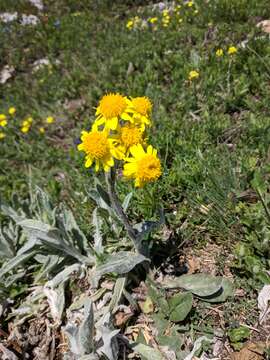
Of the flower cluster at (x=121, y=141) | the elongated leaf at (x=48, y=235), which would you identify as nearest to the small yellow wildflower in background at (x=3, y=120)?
the elongated leaf at (x=48, y=235)

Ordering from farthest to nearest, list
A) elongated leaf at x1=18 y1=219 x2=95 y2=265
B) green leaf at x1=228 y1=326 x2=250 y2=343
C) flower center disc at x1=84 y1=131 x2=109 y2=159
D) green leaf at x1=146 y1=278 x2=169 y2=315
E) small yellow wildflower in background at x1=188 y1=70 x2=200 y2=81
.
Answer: small yellow wildflower in background at x1=188 y1=70 x2=200 y2=81 < elongated leaf at x1=18 y1=219 x2=95 y2=265 < green leaf at x1=146 y1=278 x2=169 y2=315 < green leaf at x1=228 y1=326 x2=250 y2=343 < flower center disc at x1=84 y1=131 x2=109 y2=159

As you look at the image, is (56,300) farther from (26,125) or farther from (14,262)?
(26,125)

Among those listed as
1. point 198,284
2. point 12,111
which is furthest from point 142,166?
point 12,111

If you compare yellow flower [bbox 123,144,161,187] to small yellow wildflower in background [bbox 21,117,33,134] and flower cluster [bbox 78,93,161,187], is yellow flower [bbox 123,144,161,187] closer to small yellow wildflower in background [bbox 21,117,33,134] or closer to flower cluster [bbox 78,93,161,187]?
flower cluster [bbox 78,93,161,187]

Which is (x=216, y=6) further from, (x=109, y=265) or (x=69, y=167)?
(x=109, y=265)

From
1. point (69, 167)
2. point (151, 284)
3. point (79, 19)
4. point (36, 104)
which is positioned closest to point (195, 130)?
point (69, 167)

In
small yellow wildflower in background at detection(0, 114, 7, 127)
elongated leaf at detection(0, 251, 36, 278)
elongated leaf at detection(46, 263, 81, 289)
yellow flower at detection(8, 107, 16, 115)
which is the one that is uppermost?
yellow flower at detection(8, 107, 16, 115)

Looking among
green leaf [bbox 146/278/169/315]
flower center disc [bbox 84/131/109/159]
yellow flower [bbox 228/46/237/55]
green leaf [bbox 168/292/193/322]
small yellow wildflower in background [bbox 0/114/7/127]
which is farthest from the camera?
small yellow wildflower in background [bbox 0/114/7/127]

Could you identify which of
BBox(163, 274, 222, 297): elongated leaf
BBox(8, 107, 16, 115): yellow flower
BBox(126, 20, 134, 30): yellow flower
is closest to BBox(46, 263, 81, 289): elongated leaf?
BBox(163, 274, 222, 297): elongated leaf
